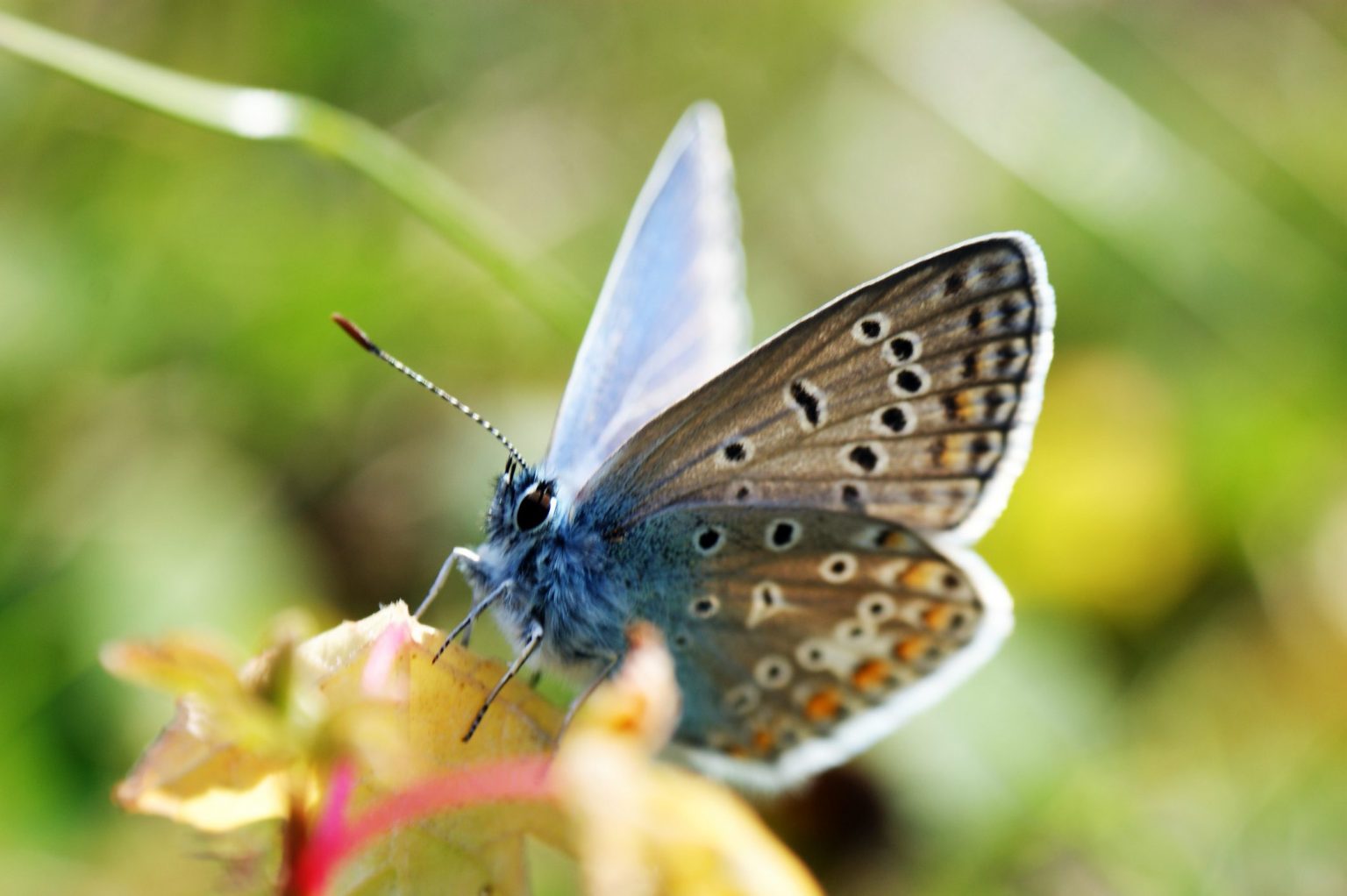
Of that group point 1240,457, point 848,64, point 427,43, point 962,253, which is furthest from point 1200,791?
point 427,43

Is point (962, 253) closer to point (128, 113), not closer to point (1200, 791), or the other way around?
point (1200, 791)

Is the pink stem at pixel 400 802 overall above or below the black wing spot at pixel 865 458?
below

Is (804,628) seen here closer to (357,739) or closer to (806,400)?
(806,400)

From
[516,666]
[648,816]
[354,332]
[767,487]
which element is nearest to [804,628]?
[767,487]

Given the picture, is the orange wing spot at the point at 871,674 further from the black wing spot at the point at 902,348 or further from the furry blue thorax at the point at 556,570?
the black wing spot at the point at 902,348

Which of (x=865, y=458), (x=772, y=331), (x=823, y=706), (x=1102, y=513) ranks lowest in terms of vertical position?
(x=823, y=706)

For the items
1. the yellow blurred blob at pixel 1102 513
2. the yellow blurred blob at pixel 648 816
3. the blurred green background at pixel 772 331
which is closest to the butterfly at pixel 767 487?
the blurred green background at pixel 772 331
